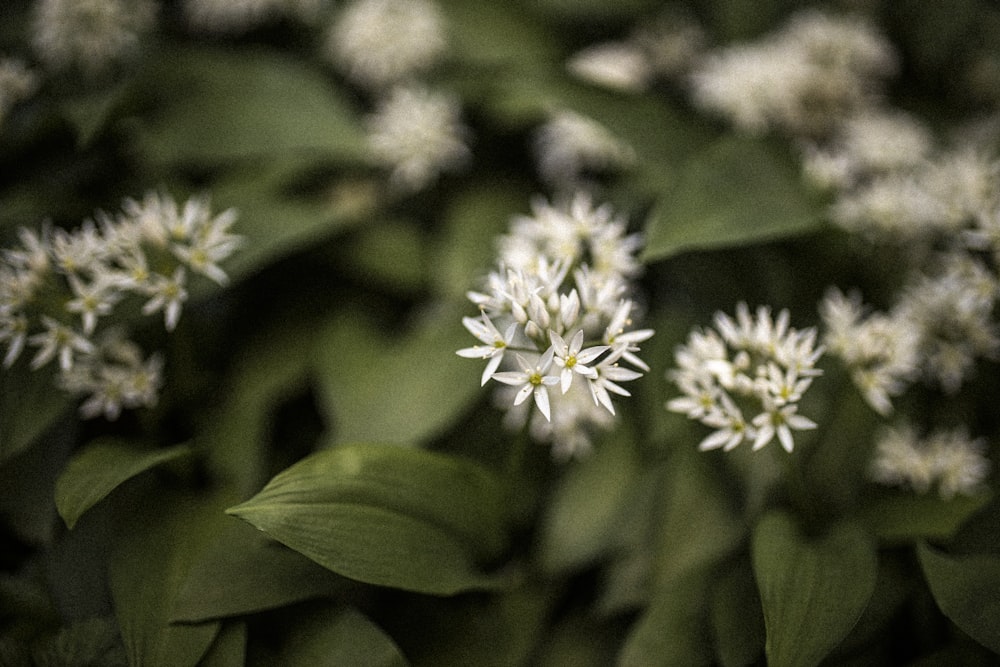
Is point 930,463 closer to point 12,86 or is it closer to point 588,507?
point 588,507

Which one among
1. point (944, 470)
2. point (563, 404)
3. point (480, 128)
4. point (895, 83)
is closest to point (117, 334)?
point (563, 404)

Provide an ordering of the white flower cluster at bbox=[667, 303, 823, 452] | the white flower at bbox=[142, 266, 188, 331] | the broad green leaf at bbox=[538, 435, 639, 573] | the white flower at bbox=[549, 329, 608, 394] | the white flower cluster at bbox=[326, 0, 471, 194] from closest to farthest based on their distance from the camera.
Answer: the white flower at bbox=[549, 329, 608, 394] → the white flower cluster at bbox=[667, 303, 823, 452] → the white flower at bbox=[142, 266, 188, 331] → the broad green leaf at bbox=[538, 435, 639, 573] → the white flower cluster at bbox=[326, 0, 471, 194]

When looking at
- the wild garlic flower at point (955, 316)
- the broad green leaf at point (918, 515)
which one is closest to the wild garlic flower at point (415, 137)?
the wild garlic flower at point (955, 316)

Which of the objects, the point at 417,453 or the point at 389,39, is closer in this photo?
the point at 417,453

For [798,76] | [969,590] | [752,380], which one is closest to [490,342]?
[752,380]

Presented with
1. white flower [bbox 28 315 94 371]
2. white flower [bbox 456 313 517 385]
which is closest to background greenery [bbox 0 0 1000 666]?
white flower [bbox 28 315 94 371]

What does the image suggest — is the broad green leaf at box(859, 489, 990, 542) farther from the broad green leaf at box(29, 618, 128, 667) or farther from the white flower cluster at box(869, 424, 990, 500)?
the broad green leaf at box(29, 618, 128, 667)
